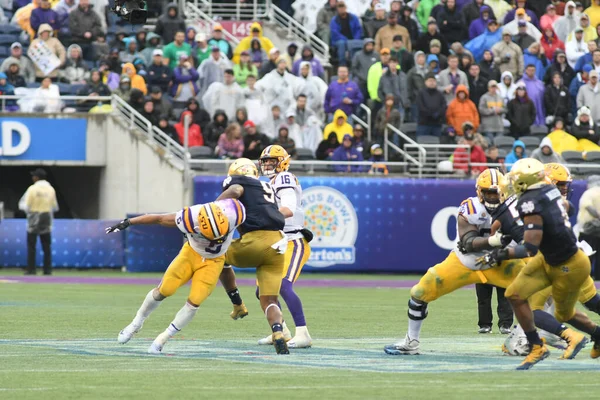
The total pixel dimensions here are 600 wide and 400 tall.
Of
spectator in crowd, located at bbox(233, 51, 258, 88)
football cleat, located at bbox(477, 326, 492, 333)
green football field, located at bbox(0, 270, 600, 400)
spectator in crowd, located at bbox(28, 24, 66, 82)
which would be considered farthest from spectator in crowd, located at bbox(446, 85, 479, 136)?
football cleat, located at bbox(477, 326, 492, 333)

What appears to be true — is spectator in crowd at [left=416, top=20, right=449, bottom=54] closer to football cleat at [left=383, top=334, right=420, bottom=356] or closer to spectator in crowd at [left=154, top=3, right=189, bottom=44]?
spectator in crowd at [left=154, top=3, right=189, bottom=44]

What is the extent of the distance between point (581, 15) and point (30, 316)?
17.7m

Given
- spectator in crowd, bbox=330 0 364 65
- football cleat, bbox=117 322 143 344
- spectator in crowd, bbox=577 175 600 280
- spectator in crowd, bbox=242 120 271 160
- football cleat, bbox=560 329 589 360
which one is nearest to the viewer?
football cleat, bbox=560 329 589 360

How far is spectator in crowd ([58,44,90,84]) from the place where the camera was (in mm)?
26375

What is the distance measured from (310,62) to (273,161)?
14663mm

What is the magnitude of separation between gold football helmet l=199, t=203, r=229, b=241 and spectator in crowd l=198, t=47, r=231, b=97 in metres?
15.0

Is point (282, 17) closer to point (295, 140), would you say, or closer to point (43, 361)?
point (295, 140)

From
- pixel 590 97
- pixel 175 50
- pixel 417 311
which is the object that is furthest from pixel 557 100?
pixel 417 311

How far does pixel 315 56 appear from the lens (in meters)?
28.2

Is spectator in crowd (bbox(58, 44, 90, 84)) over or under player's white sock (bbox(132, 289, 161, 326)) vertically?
over

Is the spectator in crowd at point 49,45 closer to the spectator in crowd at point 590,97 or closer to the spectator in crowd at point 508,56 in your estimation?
the spectator in crowd at point 508,56

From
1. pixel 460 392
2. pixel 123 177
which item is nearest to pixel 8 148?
pixel 123 177

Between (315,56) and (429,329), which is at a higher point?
(315,56)

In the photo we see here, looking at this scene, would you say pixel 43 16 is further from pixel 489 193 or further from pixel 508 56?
pixel 489 193
